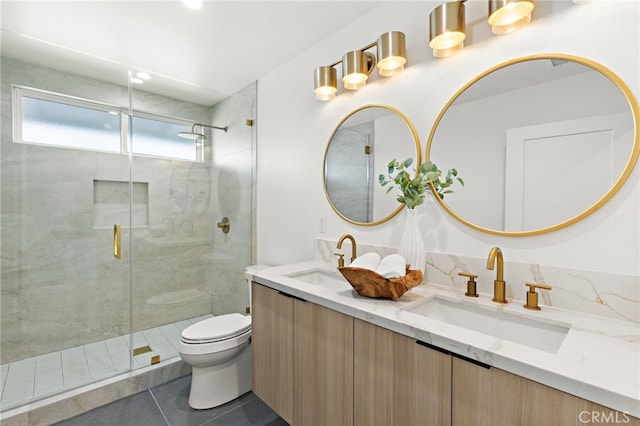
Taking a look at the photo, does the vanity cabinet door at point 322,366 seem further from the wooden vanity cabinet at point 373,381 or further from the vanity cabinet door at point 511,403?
the vanity cabinet door at point 511,403

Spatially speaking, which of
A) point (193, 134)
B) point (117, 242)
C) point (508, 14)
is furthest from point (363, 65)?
point (117, 242)

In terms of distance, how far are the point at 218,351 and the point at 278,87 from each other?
201 cm

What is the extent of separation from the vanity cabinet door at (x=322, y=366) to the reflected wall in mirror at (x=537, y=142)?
753 millimetres

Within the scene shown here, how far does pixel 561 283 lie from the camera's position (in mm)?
1044

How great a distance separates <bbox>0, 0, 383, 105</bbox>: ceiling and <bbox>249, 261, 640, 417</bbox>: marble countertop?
5.34ft

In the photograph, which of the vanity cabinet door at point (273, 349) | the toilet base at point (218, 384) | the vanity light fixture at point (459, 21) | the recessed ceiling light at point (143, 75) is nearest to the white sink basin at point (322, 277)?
the vanity cabinet door at point (273, 349)

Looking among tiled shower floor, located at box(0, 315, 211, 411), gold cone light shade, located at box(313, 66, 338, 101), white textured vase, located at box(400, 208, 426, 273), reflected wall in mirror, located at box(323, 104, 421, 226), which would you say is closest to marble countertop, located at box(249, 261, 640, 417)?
white textured vase, located at box(400, 208, 426, 273)

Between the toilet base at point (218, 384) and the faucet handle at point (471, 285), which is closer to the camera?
the faucet handle at point (471, 285)

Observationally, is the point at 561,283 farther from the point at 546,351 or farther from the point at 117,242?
the point at 117,242

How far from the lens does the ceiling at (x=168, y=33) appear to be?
166 cm

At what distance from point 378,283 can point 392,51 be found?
1.14 meters

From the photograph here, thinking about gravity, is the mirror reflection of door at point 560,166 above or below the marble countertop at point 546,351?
above

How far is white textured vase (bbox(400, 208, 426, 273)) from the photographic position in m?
1.31

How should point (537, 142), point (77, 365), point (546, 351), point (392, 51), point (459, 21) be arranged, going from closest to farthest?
point (546, 351) < point (537, 142) < point (459, 21) < point (392, 51) < point (77, 365)
